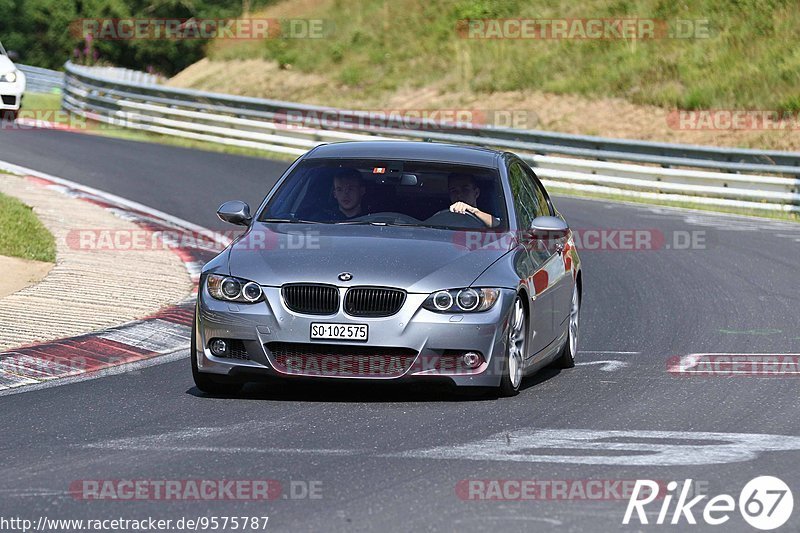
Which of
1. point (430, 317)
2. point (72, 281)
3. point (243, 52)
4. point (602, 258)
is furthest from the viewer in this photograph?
point (243, 52)

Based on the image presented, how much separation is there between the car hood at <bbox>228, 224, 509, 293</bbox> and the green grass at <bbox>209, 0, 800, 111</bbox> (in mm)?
25743

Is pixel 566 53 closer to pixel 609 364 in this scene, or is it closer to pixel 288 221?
pixel 609 364

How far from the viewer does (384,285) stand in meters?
8.78

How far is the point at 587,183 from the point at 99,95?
12.2 metres

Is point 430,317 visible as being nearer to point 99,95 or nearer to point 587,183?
point 587,183

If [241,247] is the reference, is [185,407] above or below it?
below

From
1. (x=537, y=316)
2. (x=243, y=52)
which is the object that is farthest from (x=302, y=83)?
(x=537, y=316)

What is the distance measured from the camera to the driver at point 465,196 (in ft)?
32.8

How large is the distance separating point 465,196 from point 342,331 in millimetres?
1778

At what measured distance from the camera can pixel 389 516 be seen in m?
6.14

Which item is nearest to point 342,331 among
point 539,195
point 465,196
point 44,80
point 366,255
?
point 366,255

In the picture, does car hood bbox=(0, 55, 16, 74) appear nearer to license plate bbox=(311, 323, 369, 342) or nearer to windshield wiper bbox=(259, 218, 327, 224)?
windshield wiper bbox=(259, 218, 327, 224)

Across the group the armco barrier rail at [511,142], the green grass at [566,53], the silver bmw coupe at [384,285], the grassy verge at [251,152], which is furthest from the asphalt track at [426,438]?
the green grass at [566,53]

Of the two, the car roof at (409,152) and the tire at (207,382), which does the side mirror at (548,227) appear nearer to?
the car roof at (409,152)
